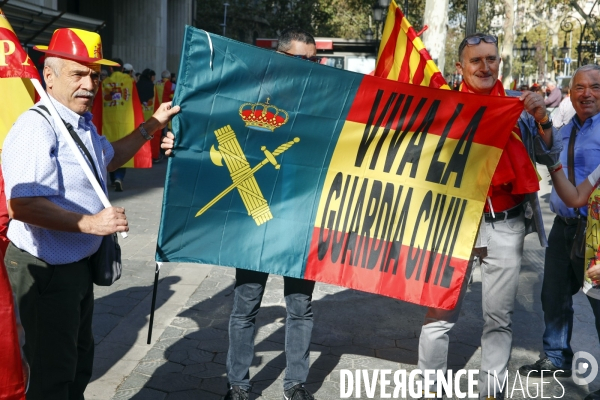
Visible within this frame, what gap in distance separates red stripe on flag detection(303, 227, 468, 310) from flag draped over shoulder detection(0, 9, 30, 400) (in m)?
1.70

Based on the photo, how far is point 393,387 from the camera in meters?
4.83

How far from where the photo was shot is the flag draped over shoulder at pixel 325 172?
163 inches

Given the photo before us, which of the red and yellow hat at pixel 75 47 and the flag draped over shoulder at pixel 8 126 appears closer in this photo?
the flag draped over shoulder at pixel 8 126

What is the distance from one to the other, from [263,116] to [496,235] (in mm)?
1446

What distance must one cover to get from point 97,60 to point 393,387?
2747 mm

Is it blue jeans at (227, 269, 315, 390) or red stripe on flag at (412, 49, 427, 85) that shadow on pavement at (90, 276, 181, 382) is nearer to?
blue jeans at (227, 269, 315, 390)

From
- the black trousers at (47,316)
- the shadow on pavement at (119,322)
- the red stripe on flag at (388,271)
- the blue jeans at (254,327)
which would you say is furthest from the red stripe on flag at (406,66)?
the shadow on pavement at (119,322)

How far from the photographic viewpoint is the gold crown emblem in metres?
4.18

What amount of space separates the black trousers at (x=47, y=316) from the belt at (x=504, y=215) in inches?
87.1

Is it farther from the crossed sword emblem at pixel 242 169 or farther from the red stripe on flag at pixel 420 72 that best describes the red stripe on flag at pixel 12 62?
the red stripe on flag at pixel 420 72

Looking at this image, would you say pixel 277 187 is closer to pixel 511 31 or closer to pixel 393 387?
pixel 393 387

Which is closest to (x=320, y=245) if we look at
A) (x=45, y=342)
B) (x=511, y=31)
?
(x=45, y=342)

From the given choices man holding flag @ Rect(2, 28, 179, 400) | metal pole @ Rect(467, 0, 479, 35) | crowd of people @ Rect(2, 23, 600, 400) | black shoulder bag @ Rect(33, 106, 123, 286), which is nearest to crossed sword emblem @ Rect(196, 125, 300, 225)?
crowd of people @ Rect(2, 23, 600, 400)
